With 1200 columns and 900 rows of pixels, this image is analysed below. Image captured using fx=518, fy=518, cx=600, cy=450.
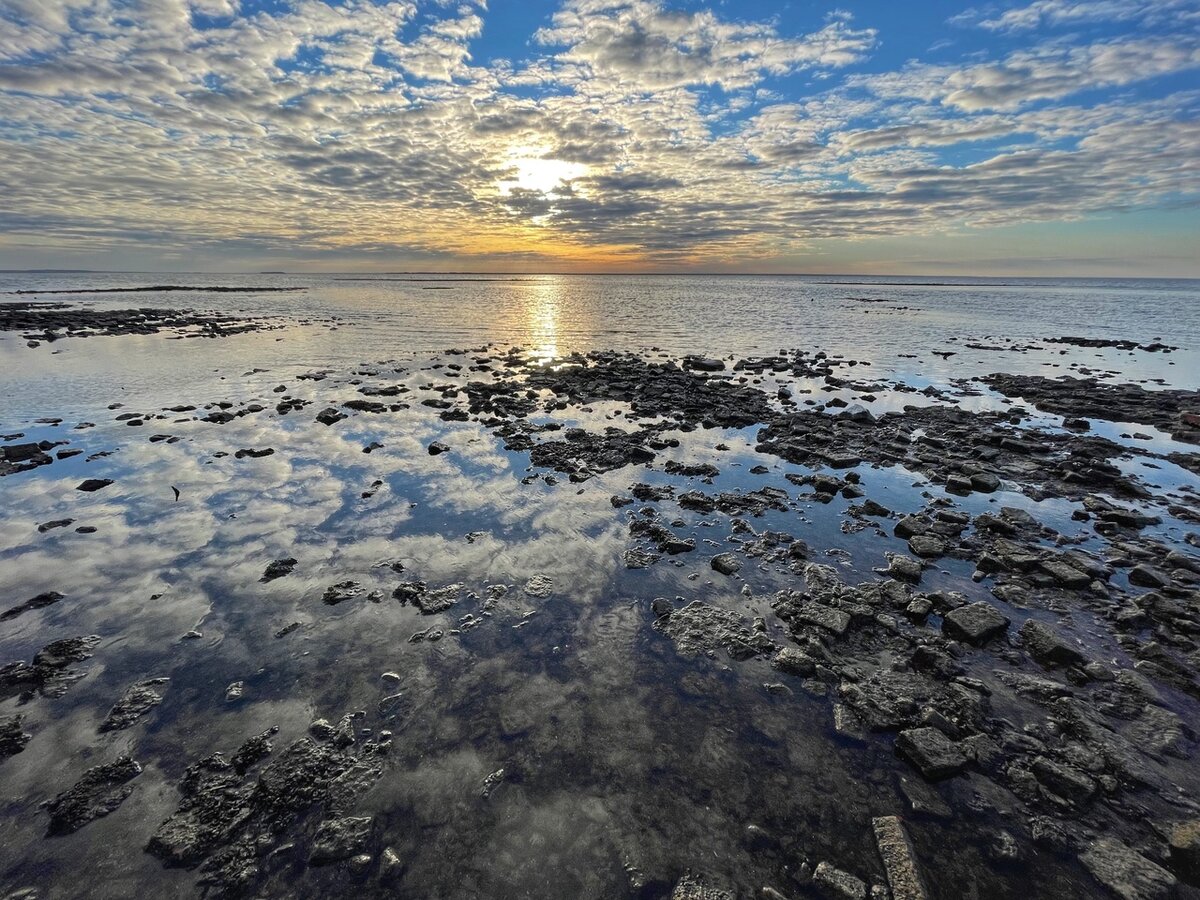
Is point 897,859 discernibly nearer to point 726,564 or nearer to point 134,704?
point 726,564

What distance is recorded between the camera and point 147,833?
545 centimetres

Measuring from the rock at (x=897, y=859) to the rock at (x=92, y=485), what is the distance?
18.6 meters

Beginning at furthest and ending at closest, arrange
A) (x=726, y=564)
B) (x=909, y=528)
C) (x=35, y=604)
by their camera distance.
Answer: (x=909, y=528) < (x=726, y=564) < (x=35, y=604)

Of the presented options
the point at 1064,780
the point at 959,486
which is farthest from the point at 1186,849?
the point at 959,486

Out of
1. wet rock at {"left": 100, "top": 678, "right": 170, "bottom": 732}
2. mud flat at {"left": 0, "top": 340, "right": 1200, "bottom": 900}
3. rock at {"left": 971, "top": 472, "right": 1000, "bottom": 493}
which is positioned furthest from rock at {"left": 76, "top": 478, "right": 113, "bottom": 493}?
rock at {"left": 971, "top": 472, "right": 1000, "bottom": 493}

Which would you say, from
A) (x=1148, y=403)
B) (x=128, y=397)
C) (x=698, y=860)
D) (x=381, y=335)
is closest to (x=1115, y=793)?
(x=698, y=860)

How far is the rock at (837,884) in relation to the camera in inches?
193

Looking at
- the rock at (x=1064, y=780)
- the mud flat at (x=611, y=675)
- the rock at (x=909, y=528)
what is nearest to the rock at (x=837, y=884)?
the mud flat at (x=611, y=675)

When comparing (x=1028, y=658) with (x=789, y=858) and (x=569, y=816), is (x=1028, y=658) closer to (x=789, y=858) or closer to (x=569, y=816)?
(x=789, y=858)

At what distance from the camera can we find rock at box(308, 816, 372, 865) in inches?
207

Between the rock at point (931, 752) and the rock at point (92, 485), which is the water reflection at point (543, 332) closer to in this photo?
the rock at point (92, 485)

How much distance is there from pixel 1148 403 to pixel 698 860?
100ft

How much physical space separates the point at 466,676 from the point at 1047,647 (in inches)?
357

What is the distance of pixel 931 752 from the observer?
632 cm
